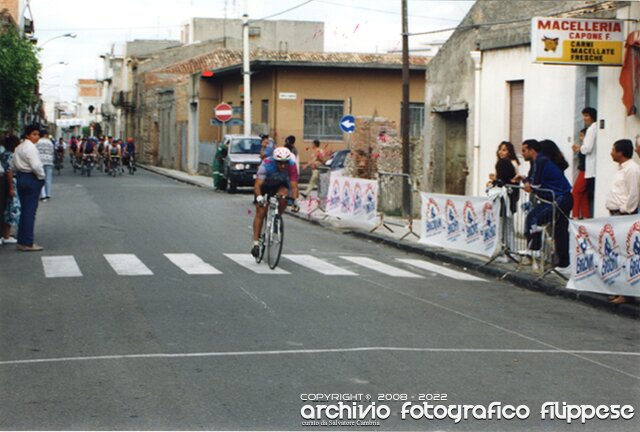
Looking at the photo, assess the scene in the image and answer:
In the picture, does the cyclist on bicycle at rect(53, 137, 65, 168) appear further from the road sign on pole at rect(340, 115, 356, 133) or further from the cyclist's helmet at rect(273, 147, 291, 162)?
the cyclist's helmet at rect(273, 147, 291, 162)

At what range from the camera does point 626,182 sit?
12477 mm

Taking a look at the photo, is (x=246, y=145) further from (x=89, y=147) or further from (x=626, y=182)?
(x=626, y=182)

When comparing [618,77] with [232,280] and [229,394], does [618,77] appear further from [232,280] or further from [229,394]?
[229,394]

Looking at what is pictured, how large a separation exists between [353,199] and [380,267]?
7223 mm

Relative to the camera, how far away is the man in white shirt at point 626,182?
1244 centimetres

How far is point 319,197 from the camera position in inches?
1038

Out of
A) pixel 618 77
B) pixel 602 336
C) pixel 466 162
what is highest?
pixel 618 77

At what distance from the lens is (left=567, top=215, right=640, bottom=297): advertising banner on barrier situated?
11656 mm

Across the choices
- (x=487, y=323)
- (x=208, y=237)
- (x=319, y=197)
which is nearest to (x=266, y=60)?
(x=319, y=197)

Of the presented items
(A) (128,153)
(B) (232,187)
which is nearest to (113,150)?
(A) (128,153)

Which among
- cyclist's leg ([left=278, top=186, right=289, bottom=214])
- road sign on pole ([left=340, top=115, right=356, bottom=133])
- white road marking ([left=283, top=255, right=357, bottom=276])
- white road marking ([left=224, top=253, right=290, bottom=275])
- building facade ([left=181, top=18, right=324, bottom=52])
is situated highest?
building facade ([left=181, top=18, right=324, bottom=52])

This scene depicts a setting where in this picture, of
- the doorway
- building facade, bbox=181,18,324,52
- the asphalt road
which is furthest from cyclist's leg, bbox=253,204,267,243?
building facade, bbox=181,18,324,52

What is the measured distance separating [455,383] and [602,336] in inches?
125

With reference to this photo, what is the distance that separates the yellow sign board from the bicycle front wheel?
4.83m
